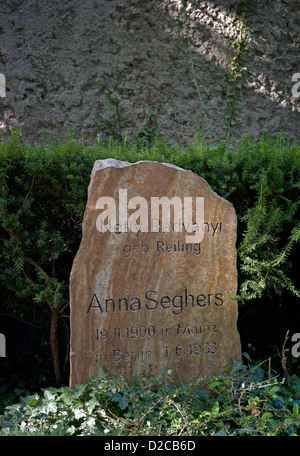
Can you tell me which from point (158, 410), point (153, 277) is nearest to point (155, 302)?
point (153, 277)

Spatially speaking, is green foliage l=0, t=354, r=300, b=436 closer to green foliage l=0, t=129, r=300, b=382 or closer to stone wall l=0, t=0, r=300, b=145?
green foliage l=0, t=129, r=300, b=382

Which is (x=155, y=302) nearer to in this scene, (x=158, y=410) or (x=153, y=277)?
(x=153, y=277)

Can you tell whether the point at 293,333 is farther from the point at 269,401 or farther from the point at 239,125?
the point at 239,125

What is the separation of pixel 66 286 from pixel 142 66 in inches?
133

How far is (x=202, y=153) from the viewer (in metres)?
3.04

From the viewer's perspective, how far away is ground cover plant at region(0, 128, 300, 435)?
2273 mm

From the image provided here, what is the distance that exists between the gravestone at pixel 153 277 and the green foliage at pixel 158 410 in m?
0.13

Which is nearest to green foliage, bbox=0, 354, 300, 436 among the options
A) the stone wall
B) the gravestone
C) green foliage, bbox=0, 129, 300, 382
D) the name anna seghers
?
the gravestone

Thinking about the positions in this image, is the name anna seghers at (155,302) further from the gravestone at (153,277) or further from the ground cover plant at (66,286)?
the ground cover plant at (66,286)

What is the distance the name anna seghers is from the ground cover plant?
0.20 m

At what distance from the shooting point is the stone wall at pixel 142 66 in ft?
16.2

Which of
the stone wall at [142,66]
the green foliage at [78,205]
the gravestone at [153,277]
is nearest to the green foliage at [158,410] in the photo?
the gravestone at [153,277]
